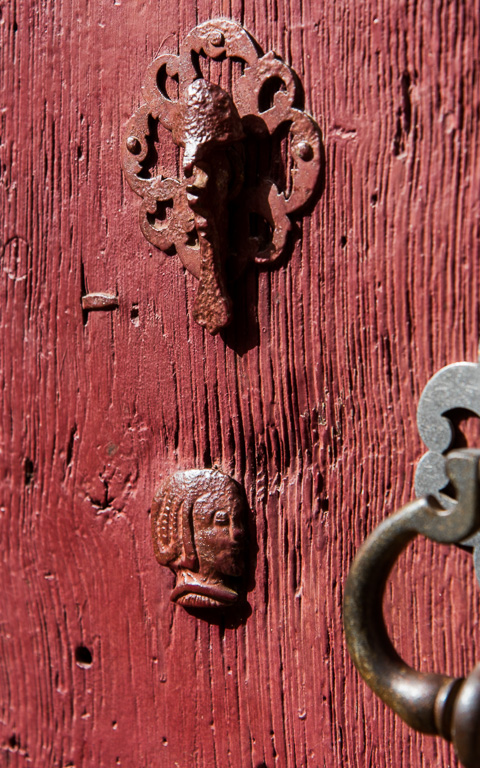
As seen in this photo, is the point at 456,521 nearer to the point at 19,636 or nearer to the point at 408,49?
the point at 408,49

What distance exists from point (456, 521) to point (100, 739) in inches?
20.3

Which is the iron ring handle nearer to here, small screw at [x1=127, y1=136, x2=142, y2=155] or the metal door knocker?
the metal door knocker

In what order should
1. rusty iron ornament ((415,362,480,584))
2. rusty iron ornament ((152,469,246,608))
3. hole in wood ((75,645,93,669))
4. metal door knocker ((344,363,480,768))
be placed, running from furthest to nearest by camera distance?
hole in wood ((75,645,93,669))
rusty iron ornament ((152,469,246,608))
rusty iron ornament ((415,362,480,584))
metal door knocker ((344,363,480,768))

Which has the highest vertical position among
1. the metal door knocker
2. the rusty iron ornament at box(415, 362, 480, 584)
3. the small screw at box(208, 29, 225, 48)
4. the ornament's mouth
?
the small screw at box(208, 29, 225, 48)

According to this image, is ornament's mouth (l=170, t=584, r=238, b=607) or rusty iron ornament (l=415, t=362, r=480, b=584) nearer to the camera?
rusty iron ornament (l=415, t=362, r=480, b=584)

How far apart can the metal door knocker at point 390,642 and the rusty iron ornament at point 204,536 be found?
201 mm

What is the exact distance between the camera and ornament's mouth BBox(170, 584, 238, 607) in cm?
59

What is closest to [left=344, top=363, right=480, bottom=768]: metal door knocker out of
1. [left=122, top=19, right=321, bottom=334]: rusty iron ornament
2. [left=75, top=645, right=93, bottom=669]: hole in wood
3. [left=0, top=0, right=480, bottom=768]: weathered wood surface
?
[left=0, top=0, right=480, bottom=768]: weathered wood surface

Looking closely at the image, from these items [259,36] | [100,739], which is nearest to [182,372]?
[259,36]

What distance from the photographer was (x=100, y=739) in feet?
2.25

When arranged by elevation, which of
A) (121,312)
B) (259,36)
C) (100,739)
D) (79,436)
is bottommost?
(100,739)

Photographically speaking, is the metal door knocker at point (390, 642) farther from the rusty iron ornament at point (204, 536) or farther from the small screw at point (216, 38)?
the small screw at point (216, 38)

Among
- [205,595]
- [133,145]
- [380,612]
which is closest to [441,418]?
[380,612]

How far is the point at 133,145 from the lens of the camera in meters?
0.60
